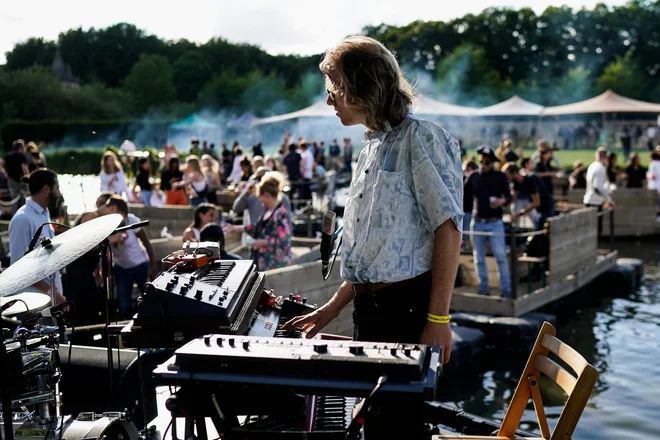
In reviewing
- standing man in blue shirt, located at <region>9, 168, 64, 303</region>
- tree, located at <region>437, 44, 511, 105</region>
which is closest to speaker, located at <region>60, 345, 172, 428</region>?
standing man in blue shirt, located at <region>9, 168, 64, 303</region>

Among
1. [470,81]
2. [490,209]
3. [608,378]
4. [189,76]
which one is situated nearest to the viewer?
[608,378]

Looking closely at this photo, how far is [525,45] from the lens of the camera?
8950 cm

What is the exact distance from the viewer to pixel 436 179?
2908mm

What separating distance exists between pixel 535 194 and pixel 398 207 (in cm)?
888

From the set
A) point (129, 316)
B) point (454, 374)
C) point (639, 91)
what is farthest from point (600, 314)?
point (639, 91)

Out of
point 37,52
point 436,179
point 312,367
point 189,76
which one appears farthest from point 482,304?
point 189,76

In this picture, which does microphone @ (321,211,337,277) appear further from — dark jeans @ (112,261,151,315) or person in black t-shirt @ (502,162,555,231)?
person in black t-shirt @ (502,162,555,231)

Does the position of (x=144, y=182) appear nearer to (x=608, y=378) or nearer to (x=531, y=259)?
(x=531, y=259)

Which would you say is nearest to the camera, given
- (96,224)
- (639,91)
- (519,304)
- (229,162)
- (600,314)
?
(96,224)

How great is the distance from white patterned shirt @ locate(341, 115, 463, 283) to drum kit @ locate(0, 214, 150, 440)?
1065 mm

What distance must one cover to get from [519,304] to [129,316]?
4.96 metres

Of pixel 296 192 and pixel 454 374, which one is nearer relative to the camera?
pixel 454 374

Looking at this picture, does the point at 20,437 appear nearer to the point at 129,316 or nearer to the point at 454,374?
the point at 129,316

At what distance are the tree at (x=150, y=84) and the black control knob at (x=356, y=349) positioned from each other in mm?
64860
